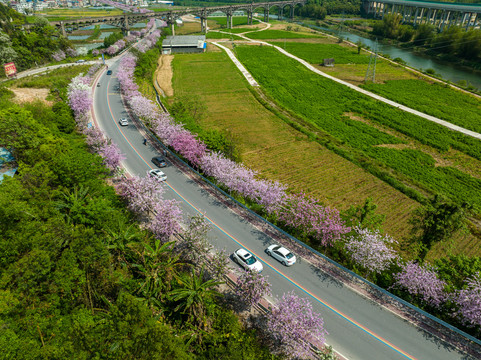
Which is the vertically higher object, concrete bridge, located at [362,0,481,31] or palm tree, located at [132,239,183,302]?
concrete bridge, located at [362,0,481,31]

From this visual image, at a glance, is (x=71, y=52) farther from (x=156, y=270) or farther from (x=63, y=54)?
(x=156, y=270)

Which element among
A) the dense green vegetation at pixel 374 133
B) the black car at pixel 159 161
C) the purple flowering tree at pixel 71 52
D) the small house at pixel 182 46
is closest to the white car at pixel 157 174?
the black car at pixel 159 161

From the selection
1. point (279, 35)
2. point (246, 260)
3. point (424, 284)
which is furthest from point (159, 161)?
point (279, 35)

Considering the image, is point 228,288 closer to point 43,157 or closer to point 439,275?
point 439,275

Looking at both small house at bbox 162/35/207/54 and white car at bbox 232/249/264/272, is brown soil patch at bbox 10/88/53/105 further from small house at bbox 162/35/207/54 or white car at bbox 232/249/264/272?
small house at bbox 162/35/207/54

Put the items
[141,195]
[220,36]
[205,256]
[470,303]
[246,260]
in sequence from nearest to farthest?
[470,303] → [205,256] → [246,260] → [141,195] → [220,36]

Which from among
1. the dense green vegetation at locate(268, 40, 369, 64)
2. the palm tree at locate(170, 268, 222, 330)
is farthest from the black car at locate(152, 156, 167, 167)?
the dense green vegetation at locate(268, 40, 369, 64)

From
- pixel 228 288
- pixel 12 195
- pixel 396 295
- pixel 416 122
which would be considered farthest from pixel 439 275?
pixel 416 122
